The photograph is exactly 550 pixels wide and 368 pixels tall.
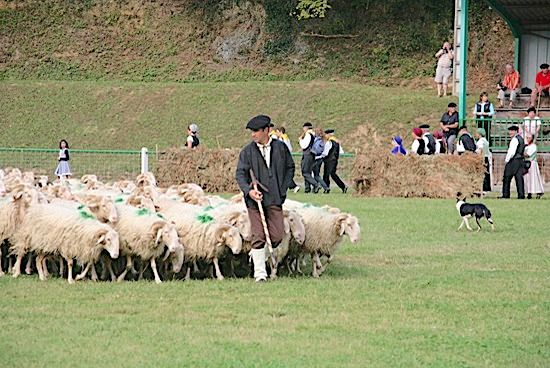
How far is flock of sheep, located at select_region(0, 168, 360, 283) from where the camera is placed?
12.8 m

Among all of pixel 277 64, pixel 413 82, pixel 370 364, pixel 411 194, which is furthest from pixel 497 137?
pixel 370 364

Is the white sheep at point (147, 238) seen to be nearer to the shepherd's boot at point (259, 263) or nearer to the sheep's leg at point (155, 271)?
the sheep's leg at point (155, 271)

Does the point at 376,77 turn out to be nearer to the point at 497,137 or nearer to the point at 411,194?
the point at 497,137

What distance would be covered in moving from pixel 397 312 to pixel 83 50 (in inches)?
1427

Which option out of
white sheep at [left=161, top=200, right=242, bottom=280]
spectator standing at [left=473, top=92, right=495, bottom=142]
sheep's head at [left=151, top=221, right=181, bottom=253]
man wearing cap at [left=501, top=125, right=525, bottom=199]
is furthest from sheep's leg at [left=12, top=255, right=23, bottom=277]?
spectator standing at [left=473, top=92, right=495, bottom=142]

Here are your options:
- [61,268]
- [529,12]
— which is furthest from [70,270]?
[529,12]

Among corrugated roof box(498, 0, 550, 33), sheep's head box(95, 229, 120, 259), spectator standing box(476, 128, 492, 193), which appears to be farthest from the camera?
corrugated roof box(498, 0, 550, 33)

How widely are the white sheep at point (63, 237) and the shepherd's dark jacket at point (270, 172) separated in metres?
1.57

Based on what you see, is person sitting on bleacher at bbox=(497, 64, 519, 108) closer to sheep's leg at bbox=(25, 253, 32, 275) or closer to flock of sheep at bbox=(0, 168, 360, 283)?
flock of sheep at bbox=(0, 168, 360, 283)

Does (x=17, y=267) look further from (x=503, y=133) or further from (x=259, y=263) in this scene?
(x=503, y=133)

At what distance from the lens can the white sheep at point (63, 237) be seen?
12609 millimetres

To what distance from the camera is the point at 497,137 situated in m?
29.6

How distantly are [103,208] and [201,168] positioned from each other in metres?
15.7

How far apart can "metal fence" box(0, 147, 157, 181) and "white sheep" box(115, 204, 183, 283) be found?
16.4 metres
